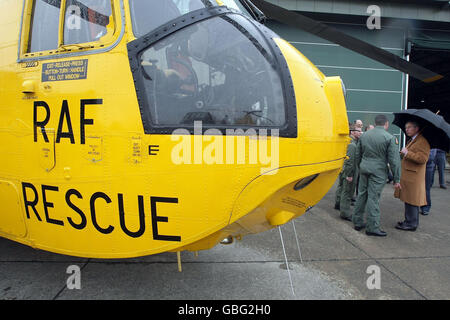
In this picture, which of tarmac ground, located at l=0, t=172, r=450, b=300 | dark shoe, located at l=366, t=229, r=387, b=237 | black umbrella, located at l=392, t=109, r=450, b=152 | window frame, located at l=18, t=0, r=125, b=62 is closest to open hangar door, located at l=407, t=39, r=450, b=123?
black umbrella, located at l=392, t=109, r=450, b=152

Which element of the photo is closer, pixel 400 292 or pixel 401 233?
pixel 400 292

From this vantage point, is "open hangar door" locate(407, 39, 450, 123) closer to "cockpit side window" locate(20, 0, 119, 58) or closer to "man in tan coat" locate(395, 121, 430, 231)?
"man in tan coat" locate(395, 121, 430, 231)

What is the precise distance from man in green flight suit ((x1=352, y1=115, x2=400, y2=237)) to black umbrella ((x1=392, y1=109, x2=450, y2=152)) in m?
0.43

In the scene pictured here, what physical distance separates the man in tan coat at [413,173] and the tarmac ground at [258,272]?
54 centimetres

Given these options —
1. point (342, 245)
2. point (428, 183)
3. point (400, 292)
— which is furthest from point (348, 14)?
point (400, 292)

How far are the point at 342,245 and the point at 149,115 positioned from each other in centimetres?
330

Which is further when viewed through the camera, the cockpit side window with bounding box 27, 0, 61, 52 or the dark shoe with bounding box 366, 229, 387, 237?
the dark shoe with bounding box 366, 229, 387, 237

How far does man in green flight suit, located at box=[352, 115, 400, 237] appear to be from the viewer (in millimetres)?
4035

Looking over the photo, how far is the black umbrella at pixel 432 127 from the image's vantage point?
386cm

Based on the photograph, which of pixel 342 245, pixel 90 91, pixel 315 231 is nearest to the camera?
pixel 90 91

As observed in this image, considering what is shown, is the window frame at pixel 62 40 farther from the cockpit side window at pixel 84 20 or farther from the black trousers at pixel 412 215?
the black trousers at pixel 412 215

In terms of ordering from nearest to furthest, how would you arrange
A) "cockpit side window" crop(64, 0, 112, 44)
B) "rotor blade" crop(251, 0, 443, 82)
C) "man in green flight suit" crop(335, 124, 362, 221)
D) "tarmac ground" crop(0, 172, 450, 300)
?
1. "cockpit side window" crop(64, 0, 112, 44)
2. "rotor blade" crop(251, 0, 443, 82)
3. "tarmac ground" crop(0, 172, 450, 300)
4. "man in green flight suit" crop(335, 124, 362, 221)
